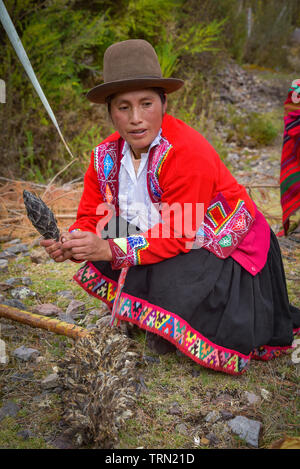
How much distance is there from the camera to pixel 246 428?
1.44 m

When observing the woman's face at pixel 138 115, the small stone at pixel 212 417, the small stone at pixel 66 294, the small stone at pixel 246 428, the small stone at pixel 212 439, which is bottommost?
the small stone at pixel 66 294

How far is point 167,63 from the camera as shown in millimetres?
5637

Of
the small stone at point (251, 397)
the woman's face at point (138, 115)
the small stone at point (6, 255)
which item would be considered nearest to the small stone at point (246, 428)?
the small stone at point (251, 397)

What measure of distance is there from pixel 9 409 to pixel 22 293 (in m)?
1.06

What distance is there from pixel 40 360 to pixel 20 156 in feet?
9.65

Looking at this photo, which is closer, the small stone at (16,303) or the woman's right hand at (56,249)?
the woman's right hand at (56,249)

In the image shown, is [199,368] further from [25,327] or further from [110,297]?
[25,327]

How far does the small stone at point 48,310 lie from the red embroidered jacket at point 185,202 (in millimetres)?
760

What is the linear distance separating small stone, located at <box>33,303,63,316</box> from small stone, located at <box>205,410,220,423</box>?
3.69 feet

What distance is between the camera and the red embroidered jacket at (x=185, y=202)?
5.42 ft

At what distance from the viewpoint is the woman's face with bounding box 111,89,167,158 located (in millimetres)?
1646

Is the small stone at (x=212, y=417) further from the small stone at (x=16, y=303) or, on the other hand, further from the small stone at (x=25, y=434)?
the small stone at (x=16, y=303)

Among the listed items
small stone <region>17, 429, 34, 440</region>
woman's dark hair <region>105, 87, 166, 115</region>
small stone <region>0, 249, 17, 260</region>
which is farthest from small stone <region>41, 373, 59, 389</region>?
small stone <region>0, 249, 17, 260</region>

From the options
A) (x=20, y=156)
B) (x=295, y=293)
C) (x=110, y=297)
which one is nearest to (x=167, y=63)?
(x=20, y=156)
